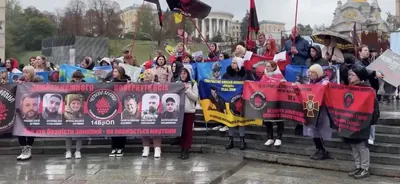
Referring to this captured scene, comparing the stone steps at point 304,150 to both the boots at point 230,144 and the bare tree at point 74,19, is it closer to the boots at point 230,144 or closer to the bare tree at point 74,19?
the boots at point 230,144

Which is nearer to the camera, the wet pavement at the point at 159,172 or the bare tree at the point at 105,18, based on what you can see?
the wet pavement at the point at 159,172

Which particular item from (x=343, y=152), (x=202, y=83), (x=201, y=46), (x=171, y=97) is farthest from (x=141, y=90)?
(x=201, y=46)

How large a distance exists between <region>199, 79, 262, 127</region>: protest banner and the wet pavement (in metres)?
0.77

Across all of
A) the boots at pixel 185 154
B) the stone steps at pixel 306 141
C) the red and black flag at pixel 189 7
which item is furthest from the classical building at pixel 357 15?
the boots at pixel 185 154

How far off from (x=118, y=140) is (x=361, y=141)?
15.4ft

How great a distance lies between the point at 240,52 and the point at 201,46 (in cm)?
6310

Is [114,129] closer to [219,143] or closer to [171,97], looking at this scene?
[171,97]

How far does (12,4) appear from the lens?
75.7 meters

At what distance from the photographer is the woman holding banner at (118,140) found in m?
9.07

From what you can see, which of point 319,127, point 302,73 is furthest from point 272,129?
point 302,73

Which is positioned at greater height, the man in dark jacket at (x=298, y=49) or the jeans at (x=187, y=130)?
the man in dark jacket at (x=298, y=49)

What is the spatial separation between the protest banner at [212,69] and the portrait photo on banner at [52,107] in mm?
3313

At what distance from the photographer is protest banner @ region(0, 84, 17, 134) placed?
9.07 meters

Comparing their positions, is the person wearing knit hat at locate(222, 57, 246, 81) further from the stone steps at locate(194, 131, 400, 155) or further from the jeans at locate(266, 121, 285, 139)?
the stone steps at locate(194, 131, 400, 155)
